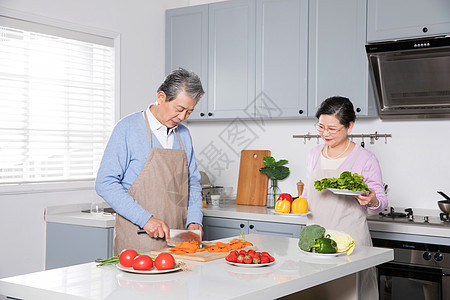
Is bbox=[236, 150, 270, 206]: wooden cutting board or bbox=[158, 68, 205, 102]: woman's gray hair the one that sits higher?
bbox=[158, 68, 205, 102]: woman's gray hair

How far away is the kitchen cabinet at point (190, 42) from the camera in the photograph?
446cm

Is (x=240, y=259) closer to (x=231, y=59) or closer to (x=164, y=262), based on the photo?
(x=164, y=262)

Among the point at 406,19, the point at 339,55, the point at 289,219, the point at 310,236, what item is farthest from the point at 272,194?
the point at 310,236

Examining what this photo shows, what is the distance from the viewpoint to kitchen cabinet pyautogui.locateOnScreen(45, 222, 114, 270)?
3.48m

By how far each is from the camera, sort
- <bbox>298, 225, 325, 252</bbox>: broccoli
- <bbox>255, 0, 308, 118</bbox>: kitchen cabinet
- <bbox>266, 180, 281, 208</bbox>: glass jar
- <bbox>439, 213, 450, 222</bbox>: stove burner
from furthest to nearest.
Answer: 1. <bbox>266, 180, 281, 208</bbox>: glass jar
2. <bbox>255, 0, 308, 118</bbox>: kitchen cabinet
3. <bbox>439, 213, 450, 222</bbox>: stove burner
4. <bbox>298, 225, 325, 252</bbox>: broccoli

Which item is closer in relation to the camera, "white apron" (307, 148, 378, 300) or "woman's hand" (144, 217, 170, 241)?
"woman's hand" (144, 217, 170, 241)

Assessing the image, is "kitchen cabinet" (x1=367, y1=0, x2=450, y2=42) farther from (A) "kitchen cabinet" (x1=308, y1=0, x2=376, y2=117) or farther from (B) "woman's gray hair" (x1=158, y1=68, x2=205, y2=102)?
(B) "woman's gray hair" (x1=158, y1=68, x2=205, y2=102)

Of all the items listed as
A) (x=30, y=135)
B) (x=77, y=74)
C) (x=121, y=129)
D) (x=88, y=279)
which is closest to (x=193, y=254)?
(x=88, y=279)

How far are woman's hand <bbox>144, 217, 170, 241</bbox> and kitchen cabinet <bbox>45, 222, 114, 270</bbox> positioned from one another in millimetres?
1135

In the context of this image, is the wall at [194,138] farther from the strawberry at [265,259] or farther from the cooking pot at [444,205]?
the strawberry at [265,259]

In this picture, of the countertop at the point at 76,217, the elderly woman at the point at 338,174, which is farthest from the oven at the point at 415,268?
the countertop at the point at 76,217

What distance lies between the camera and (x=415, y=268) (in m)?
3.12

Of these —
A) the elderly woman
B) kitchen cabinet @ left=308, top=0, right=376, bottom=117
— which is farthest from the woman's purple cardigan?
kitchen cabinet @ left=308, top=0, right=376, bottom=117

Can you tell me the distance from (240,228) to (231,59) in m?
1.39
